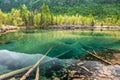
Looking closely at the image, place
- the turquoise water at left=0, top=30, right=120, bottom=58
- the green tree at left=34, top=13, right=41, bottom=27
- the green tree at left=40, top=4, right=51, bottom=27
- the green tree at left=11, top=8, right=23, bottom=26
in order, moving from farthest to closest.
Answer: the green tree at left=40, top=4, right=51, bottom=27 → the green tree at left=34, top=13, right=41, bottom=27 → the green tree at left=11, top=8, right=23, bottom=26 → the turquoise water at left=0, top=30, right=120, bottom=58

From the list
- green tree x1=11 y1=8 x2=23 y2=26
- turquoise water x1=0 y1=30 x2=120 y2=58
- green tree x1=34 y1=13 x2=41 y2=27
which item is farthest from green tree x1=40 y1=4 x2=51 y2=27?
turquoise water x1=0 y1=30 x2=120 y2=58

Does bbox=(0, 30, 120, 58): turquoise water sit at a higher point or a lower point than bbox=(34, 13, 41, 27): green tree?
higher

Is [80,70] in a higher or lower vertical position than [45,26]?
higher

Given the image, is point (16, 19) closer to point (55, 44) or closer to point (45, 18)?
point (45, 18)

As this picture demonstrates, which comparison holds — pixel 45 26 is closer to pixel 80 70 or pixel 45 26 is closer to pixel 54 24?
pixel 54 24

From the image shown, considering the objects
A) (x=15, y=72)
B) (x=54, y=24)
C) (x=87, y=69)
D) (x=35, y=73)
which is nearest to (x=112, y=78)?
(x=87, y=69)

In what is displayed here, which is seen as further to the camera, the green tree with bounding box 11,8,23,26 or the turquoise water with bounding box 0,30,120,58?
the green tree with bounding box 11,8,23,26

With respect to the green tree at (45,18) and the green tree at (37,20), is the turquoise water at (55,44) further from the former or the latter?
the green tree at (45,18)

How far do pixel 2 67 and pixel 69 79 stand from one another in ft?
33.5

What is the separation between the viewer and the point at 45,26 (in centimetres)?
17700

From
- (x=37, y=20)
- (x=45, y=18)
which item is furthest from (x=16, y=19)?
(x=45, y=18)

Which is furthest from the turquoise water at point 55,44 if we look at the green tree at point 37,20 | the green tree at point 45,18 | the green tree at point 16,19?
the green tree at point 45,18

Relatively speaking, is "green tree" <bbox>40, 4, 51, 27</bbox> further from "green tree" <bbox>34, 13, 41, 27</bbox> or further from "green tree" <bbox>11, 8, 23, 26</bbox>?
"green tree" <bbox>11, 8, 23, 26</bbox>

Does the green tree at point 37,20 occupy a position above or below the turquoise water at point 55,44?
below
